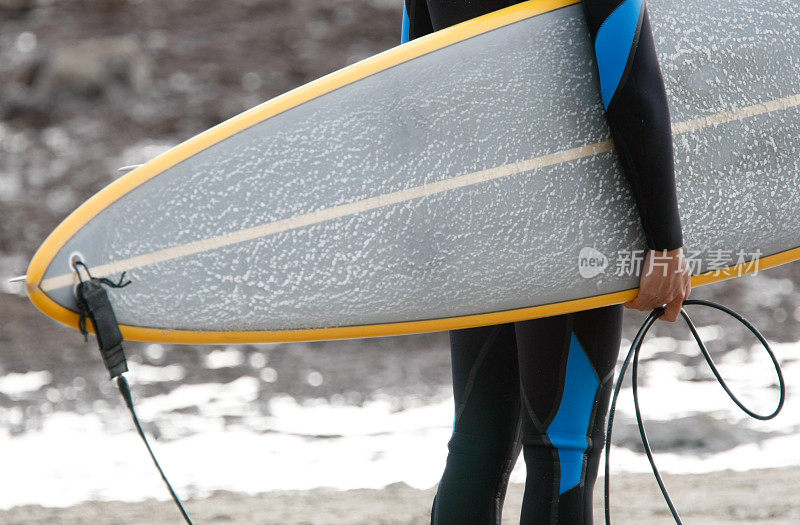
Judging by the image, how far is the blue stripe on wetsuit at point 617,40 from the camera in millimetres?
1518

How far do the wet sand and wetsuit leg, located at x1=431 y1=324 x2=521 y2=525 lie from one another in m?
1.41

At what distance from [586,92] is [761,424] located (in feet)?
9.39

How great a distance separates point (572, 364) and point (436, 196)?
46 cm

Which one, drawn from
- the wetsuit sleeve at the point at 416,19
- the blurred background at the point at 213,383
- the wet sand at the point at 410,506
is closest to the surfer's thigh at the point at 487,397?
the wetsuit sleeve at the point at 416,19

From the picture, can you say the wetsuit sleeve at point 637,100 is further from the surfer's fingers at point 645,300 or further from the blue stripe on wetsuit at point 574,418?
the blue stripe on wetsuit at point 574,418

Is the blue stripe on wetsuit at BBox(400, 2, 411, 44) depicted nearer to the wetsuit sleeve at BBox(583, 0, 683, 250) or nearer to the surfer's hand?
the wetsuit sleeve at BBox(583, 0, 683, 250)

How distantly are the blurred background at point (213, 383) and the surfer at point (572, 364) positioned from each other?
6.21 ft

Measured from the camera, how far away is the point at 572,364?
5.23 feet

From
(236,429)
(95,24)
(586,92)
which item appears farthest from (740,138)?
(95,24)

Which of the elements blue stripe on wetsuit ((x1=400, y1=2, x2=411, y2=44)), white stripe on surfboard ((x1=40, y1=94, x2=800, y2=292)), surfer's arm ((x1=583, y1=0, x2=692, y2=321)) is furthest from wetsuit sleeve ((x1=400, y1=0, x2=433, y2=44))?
surfer's arm ((x1=583, y1=0, x2=692, y2=321))

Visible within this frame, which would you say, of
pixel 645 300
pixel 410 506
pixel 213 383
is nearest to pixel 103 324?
pixel 645 300

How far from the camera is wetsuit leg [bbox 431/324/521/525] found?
1.67 meters

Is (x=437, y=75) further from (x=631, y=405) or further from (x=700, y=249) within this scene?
(x=631, y=405)

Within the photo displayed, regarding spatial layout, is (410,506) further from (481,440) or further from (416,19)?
(416,19)
